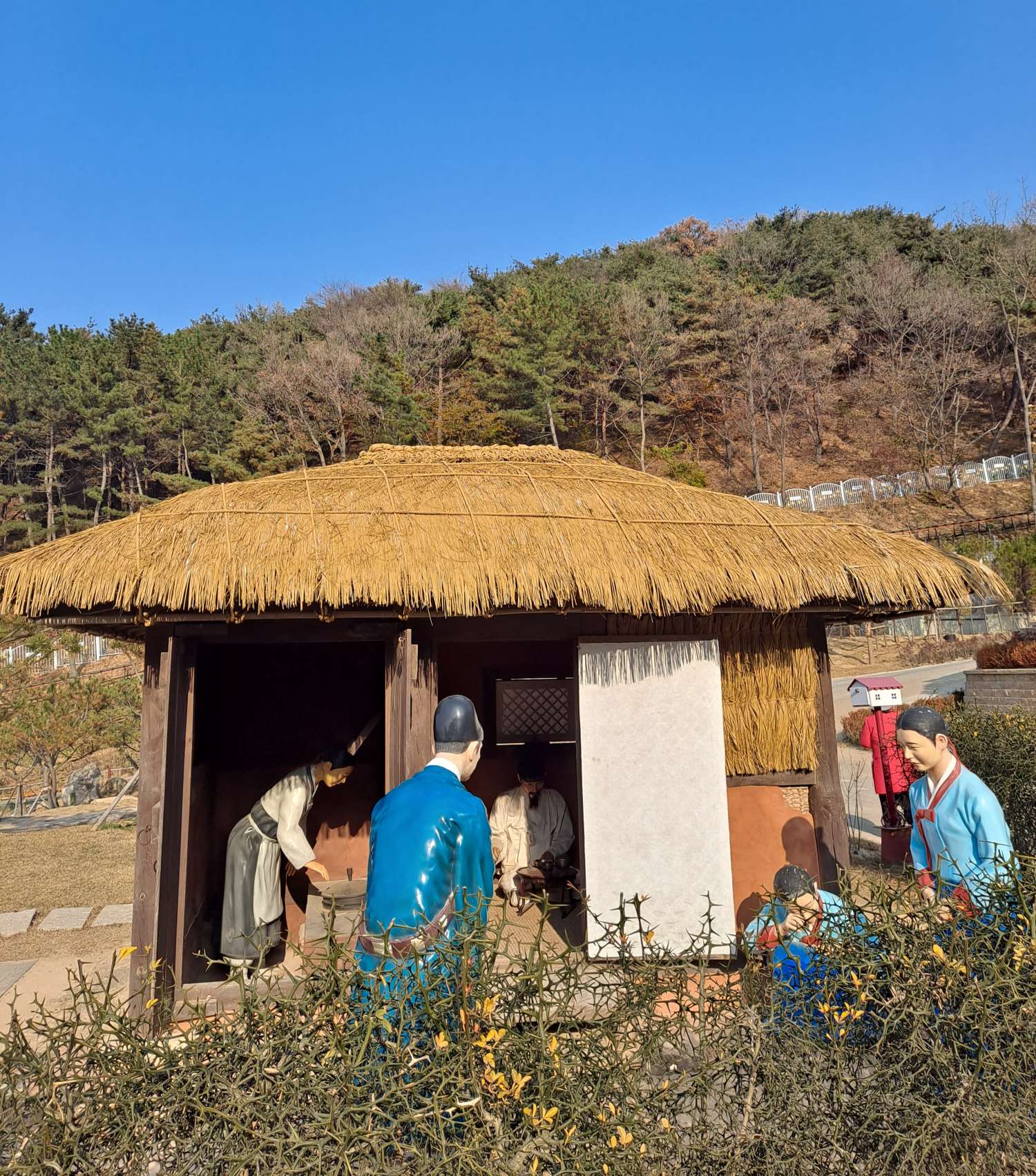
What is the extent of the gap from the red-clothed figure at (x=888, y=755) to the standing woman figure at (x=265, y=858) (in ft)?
17.7

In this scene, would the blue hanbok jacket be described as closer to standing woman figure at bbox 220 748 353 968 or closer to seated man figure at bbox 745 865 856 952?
seated man figure at bbox 745 865 856 952

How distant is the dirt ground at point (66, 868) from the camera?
316 inches

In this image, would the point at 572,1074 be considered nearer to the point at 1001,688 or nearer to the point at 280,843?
the point at 280,843

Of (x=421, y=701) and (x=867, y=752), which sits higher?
(x=421, y=701)

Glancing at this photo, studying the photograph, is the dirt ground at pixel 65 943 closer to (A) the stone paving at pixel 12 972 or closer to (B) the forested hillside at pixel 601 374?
(A) the stone paving at pixel 12 972

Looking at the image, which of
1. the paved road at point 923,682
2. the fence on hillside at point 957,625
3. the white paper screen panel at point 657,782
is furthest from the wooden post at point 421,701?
the fence on hillside at point 957,625

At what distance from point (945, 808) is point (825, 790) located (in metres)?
2.11

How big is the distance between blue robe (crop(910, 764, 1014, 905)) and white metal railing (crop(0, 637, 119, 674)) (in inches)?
269

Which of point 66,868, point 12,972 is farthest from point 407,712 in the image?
point 66,868

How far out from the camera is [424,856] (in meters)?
2.74

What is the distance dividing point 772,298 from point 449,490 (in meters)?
37.4

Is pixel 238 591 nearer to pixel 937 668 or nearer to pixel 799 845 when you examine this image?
pixel 799 845

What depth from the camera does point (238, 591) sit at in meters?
4.58

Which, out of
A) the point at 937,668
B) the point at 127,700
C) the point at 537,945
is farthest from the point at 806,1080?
the point at 937,668
